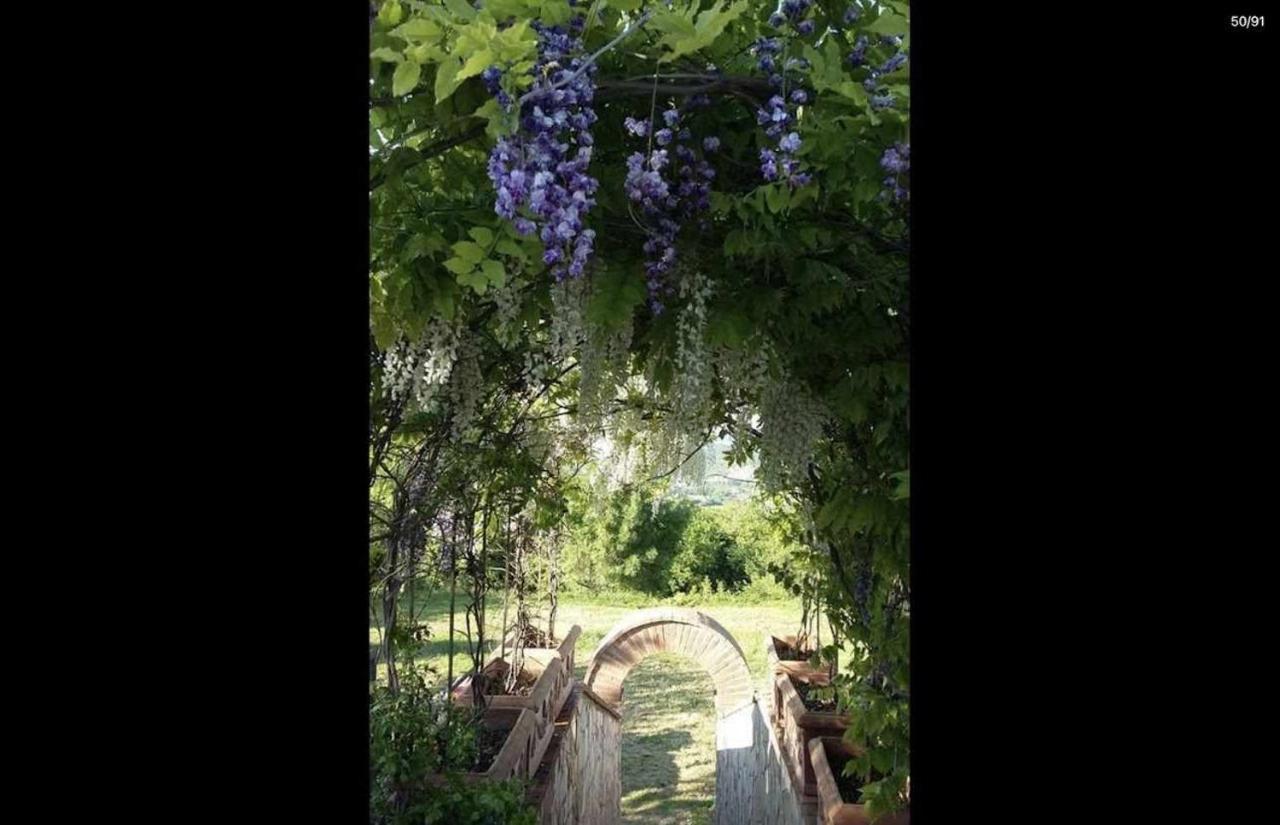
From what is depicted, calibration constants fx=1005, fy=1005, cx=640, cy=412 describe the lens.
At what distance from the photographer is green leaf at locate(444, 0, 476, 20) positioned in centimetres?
109

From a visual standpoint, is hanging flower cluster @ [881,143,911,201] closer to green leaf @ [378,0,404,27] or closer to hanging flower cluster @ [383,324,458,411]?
green leaf @ [378,0,404,27]

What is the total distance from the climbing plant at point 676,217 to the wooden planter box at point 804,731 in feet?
2.68

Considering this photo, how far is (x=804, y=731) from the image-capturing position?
3680mm

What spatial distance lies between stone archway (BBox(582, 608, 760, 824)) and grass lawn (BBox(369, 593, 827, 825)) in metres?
0.80

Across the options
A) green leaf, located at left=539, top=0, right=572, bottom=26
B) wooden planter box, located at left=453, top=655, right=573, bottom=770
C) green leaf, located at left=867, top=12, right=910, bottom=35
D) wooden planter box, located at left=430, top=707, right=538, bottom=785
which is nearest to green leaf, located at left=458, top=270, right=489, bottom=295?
green leaf, located at left=539, top=0, right=572, bottom=26

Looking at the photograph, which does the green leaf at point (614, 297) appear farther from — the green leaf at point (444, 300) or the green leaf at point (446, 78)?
the green leaf at point (446, 78)

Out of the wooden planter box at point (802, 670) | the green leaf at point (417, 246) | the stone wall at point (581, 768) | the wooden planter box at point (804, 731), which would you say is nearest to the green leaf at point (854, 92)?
the green leaf at point (417, 246)

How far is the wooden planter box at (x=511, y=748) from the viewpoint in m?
3.11
